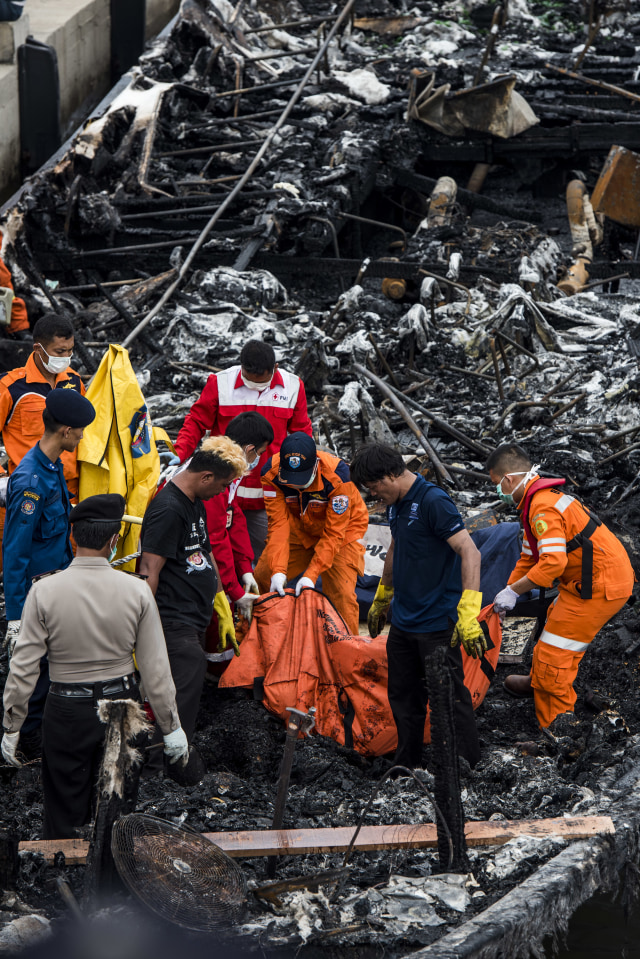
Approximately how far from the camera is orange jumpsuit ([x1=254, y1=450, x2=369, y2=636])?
4.95m

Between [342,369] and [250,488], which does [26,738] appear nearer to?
[250,488]

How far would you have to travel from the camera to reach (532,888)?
10.8ft

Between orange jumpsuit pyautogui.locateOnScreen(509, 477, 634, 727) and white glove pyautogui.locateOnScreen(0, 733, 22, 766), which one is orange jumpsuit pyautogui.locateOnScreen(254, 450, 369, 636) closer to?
orange jumpsuit pyautogui.locateOnScreen(509, 477, 634, 727)

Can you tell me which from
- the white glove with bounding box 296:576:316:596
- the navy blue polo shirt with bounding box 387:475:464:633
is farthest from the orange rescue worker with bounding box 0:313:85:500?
the navy blue polo shirt with bounding box 387:475:464:633

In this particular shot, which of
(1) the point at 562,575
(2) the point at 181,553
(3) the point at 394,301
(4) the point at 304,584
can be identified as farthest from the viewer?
(3) the point at 394,301

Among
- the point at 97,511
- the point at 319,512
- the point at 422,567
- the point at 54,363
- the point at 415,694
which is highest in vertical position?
the point at 97,511

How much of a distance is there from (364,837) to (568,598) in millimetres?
1688

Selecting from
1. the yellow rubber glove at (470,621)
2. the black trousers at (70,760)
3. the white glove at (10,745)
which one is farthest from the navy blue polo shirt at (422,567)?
the white glove at (10,745)

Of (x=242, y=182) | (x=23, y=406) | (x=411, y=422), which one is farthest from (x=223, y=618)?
(x=242, y=182)

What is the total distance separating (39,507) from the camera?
425 centimetres

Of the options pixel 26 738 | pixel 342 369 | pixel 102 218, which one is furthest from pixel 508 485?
pixel 102 218

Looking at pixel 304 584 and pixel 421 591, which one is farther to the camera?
pixel 304 584

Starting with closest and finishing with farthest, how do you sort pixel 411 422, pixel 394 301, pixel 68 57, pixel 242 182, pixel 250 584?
1. pixel 250 584
2. pixel 411 422
3. pixel 394 301
4. pixel 242 182
5. pixel 68 57

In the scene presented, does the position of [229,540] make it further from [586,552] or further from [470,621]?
[586,552]
